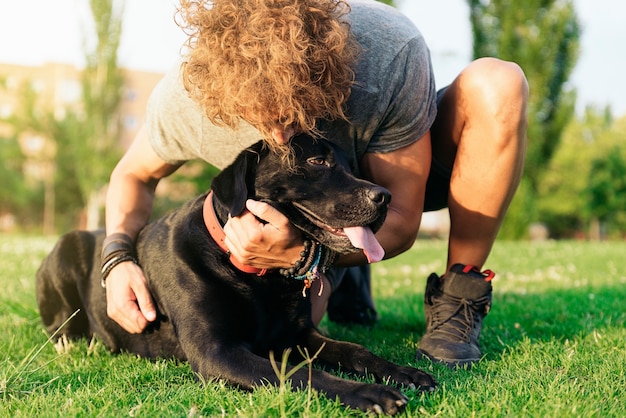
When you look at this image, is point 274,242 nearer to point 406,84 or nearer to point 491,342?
point 406,84

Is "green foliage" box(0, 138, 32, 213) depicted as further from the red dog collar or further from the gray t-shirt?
the red dog collar

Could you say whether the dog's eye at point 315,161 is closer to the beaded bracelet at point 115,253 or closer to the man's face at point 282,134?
the man's face at point 282,134

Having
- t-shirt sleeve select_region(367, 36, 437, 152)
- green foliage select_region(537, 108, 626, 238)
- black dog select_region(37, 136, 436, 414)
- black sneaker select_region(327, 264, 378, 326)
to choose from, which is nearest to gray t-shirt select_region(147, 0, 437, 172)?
t-shirt sleeve select_region(367, 36, 437, 152)

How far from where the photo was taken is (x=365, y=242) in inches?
102

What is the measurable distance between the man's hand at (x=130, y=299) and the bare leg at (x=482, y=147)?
5.44 feet

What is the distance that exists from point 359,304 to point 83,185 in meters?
21.2

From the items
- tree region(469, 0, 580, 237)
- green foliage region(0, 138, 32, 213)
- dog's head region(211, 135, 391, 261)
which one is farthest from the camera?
green foliage region(0, 138, 32, 213)

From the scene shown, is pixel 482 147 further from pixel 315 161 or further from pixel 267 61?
pixel 267 61

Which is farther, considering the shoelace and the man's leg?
the man's leg

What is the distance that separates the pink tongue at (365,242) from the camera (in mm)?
2578

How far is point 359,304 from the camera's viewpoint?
13.4ft

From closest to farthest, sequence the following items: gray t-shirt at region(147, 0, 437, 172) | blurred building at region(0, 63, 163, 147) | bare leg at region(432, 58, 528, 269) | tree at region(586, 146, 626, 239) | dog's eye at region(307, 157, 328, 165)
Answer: dog's eye at region(307, 157, 328, 165) < gray t-shirt at region(147, 0, 437, 172) < bare leg at region(432, 58, 528, 269) < tree at region(586, 146, 626, 239) < blurred building at region(0, 63, 163, 147)

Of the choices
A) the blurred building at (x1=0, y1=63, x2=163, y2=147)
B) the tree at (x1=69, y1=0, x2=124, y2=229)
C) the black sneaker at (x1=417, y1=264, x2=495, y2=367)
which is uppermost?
the black sneaker at (x1=417, y1=264, x2=495, y2=367)

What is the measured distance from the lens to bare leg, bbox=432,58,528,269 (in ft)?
10.7
